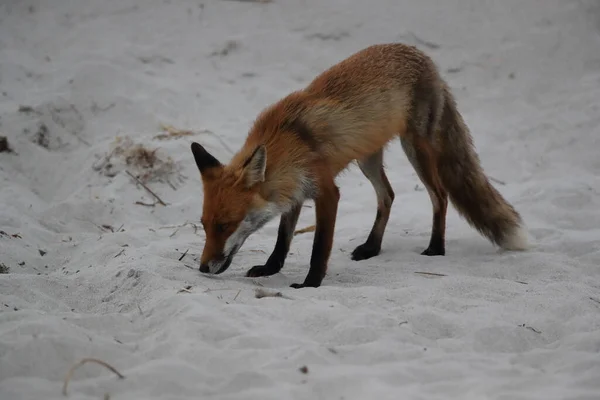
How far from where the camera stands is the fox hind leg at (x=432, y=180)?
16.9ft

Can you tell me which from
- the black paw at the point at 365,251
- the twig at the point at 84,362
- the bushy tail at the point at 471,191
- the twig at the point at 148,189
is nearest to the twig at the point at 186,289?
the twig at the point at 84,362

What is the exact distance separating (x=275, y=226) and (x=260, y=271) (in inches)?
70.0

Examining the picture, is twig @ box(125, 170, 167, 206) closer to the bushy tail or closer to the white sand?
the white sand

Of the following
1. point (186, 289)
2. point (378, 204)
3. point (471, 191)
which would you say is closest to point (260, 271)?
point (186, 289)

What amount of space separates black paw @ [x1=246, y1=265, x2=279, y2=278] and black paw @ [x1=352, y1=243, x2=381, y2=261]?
898 millimetres

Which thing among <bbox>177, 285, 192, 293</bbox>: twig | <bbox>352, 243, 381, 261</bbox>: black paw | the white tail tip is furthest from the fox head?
the white tail tip

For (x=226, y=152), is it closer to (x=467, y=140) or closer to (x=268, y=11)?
(x=467, y=140)

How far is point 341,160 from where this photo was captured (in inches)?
186

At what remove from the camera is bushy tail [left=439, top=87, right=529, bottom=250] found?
506cm

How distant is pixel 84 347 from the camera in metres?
2.70

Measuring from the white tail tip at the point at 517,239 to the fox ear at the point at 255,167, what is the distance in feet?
7.11

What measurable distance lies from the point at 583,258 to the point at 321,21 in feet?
21.6

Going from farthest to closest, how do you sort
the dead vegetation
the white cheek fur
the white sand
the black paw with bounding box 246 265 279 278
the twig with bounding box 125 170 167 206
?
the dead vegetation, the twig with bounding box 125 170 167 206, the black paw with bounding box 246 265 279 278, the white cheek fur, the white sand

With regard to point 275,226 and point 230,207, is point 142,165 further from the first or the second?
point 230,207
